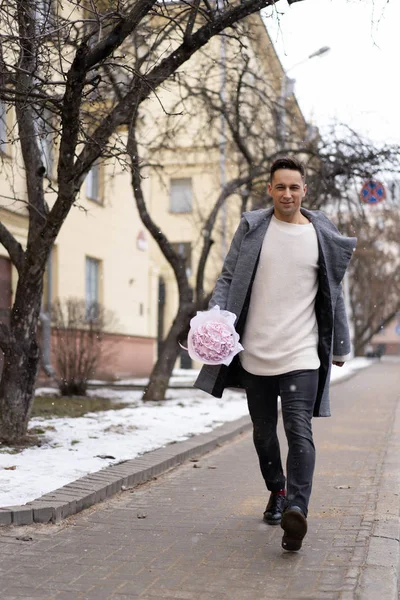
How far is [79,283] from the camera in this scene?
19.4 metres

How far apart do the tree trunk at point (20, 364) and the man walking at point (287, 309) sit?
11.3 feet

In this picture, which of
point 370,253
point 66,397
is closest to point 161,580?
point 66,397

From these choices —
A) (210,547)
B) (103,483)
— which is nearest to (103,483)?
(103,483)

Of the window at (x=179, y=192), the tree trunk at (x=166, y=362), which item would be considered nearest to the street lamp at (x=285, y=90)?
the tree trunk at (x=166, y=362)

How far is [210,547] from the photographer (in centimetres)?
472

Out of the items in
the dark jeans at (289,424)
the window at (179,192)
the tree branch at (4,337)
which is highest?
the window at (179,192)

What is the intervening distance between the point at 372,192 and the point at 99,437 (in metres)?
6.88

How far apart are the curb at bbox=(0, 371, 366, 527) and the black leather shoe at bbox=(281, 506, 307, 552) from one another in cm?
158

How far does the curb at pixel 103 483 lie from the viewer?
5.19 meters

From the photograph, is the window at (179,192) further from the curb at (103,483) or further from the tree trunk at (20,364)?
the tree trunk at (20,364)

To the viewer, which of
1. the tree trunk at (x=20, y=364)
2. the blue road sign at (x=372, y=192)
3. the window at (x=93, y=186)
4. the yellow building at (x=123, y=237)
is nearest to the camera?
the tree trunk at (x=20, y=364)

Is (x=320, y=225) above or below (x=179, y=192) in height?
below

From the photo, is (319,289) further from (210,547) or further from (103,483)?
(103,483)

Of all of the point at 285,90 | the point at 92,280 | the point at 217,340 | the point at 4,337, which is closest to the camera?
the point at 217,340
